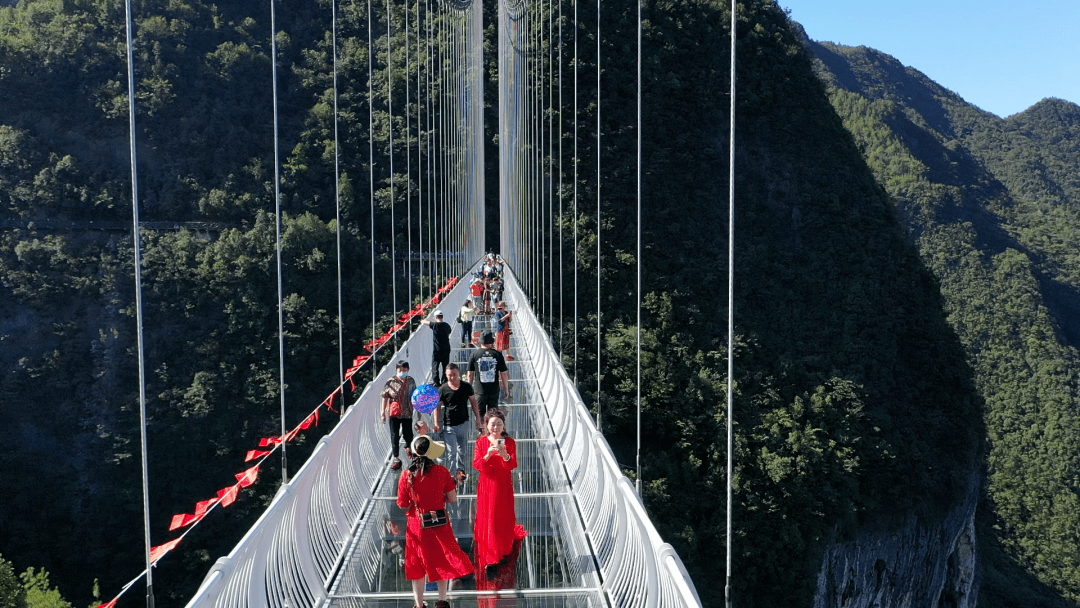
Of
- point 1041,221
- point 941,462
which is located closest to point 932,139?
point 1041,221

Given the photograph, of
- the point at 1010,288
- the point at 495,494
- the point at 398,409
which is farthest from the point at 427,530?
the point at 1010,288

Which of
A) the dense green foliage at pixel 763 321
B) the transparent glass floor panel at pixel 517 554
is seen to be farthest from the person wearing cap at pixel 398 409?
the dense green foliage at pixel 763 321

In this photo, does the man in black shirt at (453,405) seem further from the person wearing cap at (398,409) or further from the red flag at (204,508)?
the red flag at (204,508)

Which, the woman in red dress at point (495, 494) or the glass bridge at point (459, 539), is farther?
the woman in red dress at point (495, 494)

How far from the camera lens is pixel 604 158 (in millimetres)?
37344

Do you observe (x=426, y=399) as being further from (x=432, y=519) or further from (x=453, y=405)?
(x=432, y=519)

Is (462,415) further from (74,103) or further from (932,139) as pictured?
Answer: (932,139)

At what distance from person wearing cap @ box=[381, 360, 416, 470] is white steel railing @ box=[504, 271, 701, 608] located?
3.64 ft

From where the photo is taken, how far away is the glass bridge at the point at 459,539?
3.20m

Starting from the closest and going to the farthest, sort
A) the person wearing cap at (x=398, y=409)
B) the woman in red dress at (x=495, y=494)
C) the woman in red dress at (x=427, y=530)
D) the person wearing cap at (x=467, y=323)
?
the woman in red dress at (x=427, y=530) → the woman in red dress at (x=495, y=494) → the person wearing cap at (x=398, y=409) → the person wearing cap at (x=467, y=323)

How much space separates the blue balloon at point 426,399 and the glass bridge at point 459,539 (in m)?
0.43

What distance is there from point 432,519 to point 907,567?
2568cm

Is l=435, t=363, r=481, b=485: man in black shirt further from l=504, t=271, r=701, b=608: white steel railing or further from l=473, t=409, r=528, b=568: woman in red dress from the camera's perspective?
l=473, t=409, r=528, b=568: woman in red dress

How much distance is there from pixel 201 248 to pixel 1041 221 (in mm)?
59560
